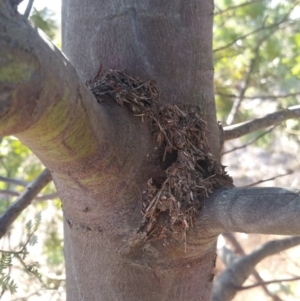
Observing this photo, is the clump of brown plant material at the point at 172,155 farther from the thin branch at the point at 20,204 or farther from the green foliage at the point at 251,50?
the green foliage at the point at 251,50

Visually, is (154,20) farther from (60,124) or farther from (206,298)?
(206,298)

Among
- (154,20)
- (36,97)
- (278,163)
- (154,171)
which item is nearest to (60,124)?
(36,97)

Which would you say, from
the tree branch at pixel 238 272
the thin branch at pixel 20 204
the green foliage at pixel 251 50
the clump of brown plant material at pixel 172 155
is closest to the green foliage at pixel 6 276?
the thin branch at pixel 20 204

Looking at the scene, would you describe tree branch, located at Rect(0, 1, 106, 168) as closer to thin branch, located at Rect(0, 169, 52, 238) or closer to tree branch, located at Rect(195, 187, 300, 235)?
tree branch, located at Rect(195, 187, 300, 235)

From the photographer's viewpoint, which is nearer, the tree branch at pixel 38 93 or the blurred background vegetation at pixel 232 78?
the tree branch at pixel 38 93

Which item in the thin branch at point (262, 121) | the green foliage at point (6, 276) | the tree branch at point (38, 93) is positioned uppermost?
the thin branch at point (262, 121)
